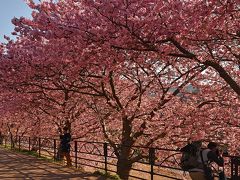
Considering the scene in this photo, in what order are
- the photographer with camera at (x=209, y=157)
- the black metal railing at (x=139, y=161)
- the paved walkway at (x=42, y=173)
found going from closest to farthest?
the photographer with camera at (x=209, y=157)
the black metal railing at (x=139, y=161)
the paved walkway at (x=42, y=173)

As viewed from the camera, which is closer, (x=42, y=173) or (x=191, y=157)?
(x=191, y=157)

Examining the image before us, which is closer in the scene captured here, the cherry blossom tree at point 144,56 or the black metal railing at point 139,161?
the cherry blossom tree at point 144,56

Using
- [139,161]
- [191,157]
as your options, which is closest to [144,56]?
[139,161]

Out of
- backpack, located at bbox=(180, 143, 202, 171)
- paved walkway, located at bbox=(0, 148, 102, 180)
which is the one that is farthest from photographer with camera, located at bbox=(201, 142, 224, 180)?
paved walkway, located at bbox=(0, 148, 102, 180)

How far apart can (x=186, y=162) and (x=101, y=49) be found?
3.67m

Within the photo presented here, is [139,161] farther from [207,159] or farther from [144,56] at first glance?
[207,159]

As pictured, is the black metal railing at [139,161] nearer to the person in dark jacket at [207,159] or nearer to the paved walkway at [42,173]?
the person in dark jacket at [207,159]

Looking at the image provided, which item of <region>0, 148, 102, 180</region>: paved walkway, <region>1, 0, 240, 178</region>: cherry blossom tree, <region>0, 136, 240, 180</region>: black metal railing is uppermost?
<region>1, 0, 240, 178</region>: cherry blossom tree

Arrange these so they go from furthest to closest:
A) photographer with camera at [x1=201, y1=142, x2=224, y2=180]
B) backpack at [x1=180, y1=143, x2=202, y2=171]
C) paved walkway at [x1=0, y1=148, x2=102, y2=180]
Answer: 1. paved walkway at [x1=0, y1=148, x2=102, y2=180]
2. backpack at [x1=180, y1=143, x2=202, y2=171]
3. photographer with camera at [x1=201, y1=142, x2=224, y2=180]

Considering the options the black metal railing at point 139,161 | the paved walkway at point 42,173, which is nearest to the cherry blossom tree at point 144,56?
the black metal railing at point 139,161

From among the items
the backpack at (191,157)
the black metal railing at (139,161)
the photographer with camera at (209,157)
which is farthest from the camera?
the black metal railing at (139,161)

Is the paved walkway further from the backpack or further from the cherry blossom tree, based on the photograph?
the backpack

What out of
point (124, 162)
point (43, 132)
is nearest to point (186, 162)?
point (124, 162)

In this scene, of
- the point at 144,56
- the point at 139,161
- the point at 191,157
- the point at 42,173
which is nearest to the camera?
the point at 191,157
